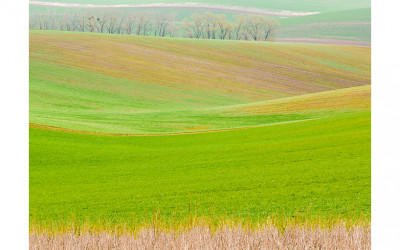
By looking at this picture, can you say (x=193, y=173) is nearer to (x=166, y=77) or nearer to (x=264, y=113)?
(x=264, y=113)

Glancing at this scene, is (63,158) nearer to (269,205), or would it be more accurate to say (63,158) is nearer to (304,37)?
(269,205)

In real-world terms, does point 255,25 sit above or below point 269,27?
above

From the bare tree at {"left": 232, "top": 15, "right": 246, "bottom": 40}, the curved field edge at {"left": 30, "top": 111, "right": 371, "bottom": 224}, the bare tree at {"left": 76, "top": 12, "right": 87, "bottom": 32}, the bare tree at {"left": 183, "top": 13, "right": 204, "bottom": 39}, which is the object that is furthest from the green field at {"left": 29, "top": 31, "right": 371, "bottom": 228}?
the bare tree at {"left": 76, "top": 12, "right": 87, "bottom": 32}

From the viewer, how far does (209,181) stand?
820 cm

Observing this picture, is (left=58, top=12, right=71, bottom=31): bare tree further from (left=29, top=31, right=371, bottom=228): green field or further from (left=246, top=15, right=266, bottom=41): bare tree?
(left=29, top=31, right=371, bottom=228): green field

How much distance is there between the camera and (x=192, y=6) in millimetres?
164875

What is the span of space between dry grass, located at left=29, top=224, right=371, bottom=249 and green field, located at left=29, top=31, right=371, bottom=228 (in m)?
0.84

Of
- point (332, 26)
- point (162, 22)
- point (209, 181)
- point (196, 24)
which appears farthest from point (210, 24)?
point (209, 181)

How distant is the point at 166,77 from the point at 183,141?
92.5 ft

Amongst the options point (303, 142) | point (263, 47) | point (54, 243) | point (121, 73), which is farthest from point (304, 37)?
point (54, 243)

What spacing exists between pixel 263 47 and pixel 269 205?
58252 mm

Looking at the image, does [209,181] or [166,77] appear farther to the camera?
[166,77]

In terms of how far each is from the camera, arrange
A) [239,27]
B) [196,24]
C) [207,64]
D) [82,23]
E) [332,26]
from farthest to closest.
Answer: [332,26] → [82,23] → [196,24] → [239,27] → [207,64]

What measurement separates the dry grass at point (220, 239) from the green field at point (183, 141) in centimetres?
84
